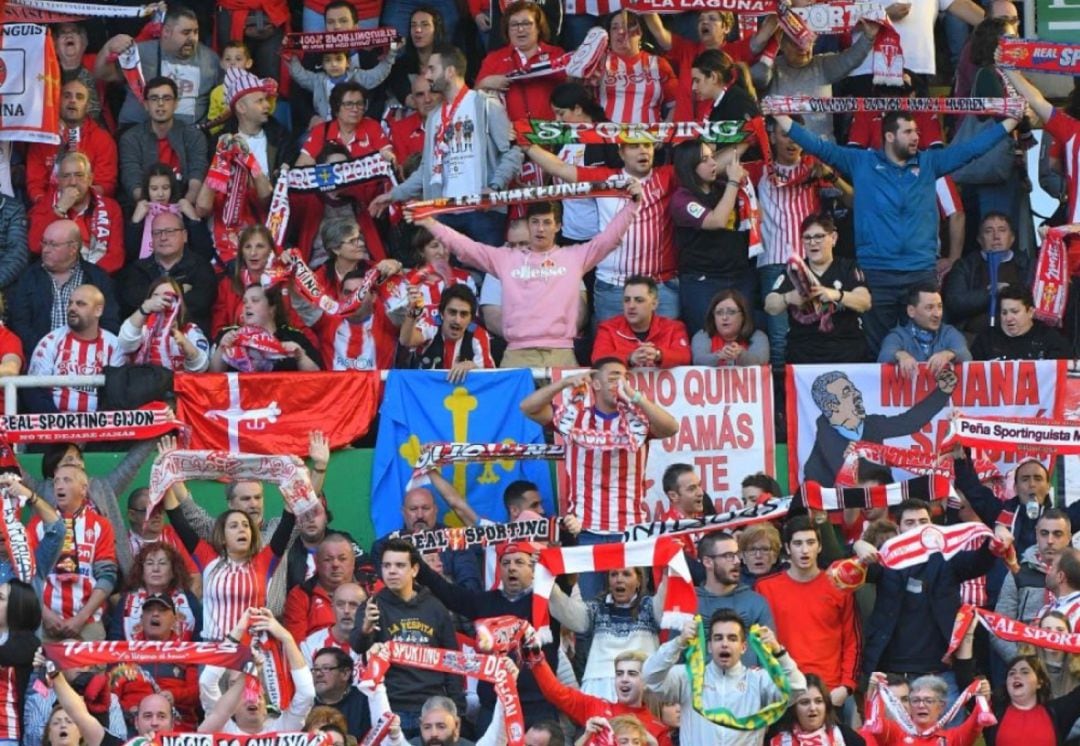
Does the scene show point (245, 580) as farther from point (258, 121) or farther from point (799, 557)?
point (258, 121)

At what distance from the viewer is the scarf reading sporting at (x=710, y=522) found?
17.0 meters

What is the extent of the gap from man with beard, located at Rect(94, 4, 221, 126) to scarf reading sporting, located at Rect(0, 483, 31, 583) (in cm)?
468

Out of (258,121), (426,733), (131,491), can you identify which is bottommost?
(426,733)

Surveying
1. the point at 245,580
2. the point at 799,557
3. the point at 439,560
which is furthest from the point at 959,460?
the point at 245,580

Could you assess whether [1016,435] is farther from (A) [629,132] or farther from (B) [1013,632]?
(A) [629,132]

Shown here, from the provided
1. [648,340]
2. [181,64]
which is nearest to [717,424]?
[648,340]

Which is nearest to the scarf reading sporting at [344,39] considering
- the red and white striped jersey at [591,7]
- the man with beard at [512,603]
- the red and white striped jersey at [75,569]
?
the red and white striped jersey at [591,7]

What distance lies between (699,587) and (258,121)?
5.61 metres

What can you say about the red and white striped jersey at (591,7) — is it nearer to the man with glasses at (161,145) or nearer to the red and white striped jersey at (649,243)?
the red and white striped jersey at (649,243)

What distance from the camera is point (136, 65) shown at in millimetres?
21812

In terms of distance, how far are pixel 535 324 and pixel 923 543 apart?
3.20 metres

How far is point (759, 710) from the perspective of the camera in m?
16.2

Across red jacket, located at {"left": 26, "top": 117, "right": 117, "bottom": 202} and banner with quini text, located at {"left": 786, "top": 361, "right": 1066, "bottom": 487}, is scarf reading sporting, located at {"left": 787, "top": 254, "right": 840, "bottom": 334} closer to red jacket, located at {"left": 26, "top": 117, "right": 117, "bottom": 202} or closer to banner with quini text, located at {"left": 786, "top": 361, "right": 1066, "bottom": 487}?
banner with quini text, located at {"left": 786, "top": 361, "right": 1066, "bottom": 487}

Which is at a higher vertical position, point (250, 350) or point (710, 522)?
point (250, 350)
